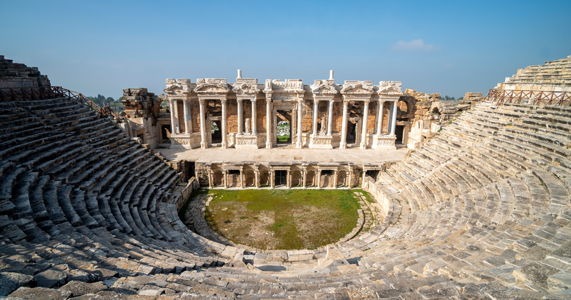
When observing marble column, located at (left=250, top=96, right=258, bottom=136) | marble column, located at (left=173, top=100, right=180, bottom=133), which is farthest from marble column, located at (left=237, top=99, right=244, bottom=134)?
marble column, located at (left=173, top=100, right=180, bottom=133)

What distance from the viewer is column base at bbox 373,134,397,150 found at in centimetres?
2317

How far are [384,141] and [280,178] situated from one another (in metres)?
9.98

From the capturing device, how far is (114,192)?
12211 millimetres

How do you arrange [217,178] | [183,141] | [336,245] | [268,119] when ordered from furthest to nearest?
[183,141] < [268,119] < [217,178] < [336,245]

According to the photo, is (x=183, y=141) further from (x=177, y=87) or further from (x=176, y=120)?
(x=177, y=87)

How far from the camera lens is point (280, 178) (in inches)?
746

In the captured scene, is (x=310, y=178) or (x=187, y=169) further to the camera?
(x=187, y=169)

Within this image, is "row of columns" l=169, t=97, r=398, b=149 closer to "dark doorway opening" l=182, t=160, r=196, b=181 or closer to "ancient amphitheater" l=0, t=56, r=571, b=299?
"ancient amphitheater" l=0, t=56, r=571, b=299

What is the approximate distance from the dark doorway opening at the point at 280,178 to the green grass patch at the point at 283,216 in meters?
1.23

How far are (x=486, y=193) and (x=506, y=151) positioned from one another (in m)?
3.59

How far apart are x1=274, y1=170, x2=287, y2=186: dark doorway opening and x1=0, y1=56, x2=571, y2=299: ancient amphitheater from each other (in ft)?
2.15

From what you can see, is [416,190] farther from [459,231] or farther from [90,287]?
[90,287]

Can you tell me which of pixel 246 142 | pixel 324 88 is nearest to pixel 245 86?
pixel 246 142

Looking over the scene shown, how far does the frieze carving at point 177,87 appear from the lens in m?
21.4
